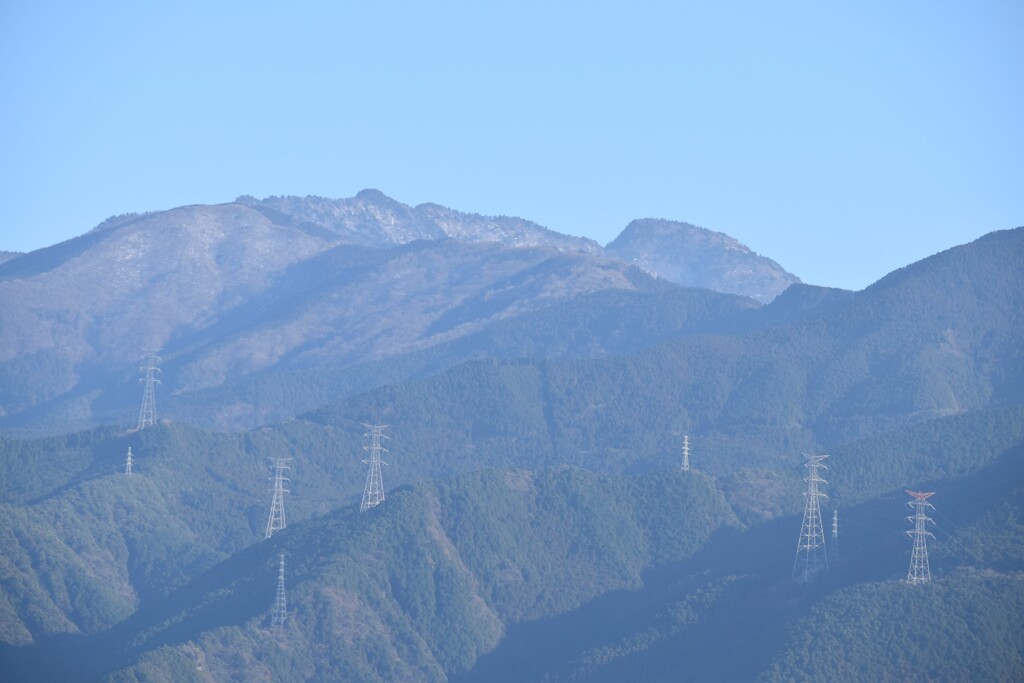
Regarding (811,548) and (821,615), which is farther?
(811,548)

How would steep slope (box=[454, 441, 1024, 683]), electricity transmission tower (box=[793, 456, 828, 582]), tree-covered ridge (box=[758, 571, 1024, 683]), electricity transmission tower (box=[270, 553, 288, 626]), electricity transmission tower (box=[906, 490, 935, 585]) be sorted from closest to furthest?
1. tree-covered ridge (box=[758, 571, 1024, 683])
2. steep slope (box=[454, 441, 1024, 683])
3. electricity transmission tower (box=[906, 490, 935, 585])
4. electricity transmission tower (box=[793, 456, 828, 582])
5. electricity transmission tower (box=[270, 553, 288, 626])

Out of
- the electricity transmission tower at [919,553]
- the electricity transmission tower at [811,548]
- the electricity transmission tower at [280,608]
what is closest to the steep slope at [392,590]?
the electricity transmission tower at [280,608]

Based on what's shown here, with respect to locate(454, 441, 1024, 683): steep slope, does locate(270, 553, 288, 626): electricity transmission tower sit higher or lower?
higher

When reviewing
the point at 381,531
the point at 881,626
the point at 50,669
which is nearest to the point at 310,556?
the point at 381,531

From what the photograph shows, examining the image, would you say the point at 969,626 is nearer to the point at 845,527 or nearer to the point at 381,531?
the point at 845,527

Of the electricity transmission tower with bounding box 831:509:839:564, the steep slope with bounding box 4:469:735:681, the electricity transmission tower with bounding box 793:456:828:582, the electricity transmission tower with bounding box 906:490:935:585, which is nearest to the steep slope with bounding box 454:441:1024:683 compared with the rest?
the electricity transmission tower with bounding box 906:490:935:585

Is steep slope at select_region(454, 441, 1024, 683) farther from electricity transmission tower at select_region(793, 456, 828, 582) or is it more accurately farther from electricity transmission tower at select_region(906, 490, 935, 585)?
electricity transmission tower at select_region(793, 456, 828, 582)

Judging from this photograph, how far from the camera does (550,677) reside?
568 feet

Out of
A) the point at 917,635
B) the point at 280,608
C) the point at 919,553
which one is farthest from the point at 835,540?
the point at 280,608

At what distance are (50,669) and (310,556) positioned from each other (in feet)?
72.9

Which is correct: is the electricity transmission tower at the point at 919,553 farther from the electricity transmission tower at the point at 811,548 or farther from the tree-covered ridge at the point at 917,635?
the electricity transmission tower at the point at 811,548

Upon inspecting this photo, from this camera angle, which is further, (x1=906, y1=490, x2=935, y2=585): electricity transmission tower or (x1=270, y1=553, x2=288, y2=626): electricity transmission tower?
(x1=270, y1=553, x2=288, y2=626): electricity transmission tower

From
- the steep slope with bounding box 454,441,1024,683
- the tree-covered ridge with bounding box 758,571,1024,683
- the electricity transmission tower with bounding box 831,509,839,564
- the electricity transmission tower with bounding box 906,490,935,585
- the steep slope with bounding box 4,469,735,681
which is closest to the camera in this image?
the tree-covered ridge with bounding box 758,571,1024,683

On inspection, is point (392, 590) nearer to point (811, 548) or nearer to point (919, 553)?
point (811, 548)
